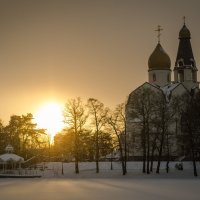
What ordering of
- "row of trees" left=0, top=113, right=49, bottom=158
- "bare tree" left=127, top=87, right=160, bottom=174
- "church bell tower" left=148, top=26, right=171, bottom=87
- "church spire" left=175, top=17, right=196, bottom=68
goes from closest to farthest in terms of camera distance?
"bare tree" left=127, top=87, right=160, bottom=174, "row of trees" left=0, top=113, right=49, bottom=158, "church bell tower" left=148, top=26, right=171, bottom=87, "church spire" left=175, top=17, right=196, bottom=68

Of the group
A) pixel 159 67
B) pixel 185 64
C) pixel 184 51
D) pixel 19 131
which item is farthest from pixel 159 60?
pixel 19 131

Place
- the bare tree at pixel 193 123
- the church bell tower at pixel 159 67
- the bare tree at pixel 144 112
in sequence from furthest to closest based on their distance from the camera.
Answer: the church bell tower at pixel 159 67 < the bare tree at pixel 144 112 < the bare tree at pixel 193 123

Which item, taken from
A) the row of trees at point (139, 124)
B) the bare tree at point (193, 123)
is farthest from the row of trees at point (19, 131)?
the bare tree at point (193, 123)

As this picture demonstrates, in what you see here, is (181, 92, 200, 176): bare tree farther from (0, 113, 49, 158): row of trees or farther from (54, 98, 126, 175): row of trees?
(0, 113, 49, 158): row of trees

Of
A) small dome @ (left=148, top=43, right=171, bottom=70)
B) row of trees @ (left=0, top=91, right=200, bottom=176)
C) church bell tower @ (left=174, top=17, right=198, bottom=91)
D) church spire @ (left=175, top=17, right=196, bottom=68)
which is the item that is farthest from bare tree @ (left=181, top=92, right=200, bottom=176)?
church spire @ (left=175, top=17, right=196, bottom=68)

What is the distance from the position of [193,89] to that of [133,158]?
20.5 meters

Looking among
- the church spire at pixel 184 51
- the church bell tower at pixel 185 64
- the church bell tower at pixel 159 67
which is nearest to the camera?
the church bell tower at pixel 159 67

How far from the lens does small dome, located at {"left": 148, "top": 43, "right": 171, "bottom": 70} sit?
305ft

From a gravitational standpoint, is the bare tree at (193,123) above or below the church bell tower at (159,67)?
below

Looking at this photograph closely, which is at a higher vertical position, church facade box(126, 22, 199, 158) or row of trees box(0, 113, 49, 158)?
church facade box(126, 22, 199, 158)

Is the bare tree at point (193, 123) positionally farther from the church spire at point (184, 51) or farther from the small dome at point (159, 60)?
the church spire at point (184, 51)

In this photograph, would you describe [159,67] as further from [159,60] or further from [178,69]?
[178,69]

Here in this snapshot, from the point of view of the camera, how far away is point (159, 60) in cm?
9300

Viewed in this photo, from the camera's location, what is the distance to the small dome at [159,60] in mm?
93062
